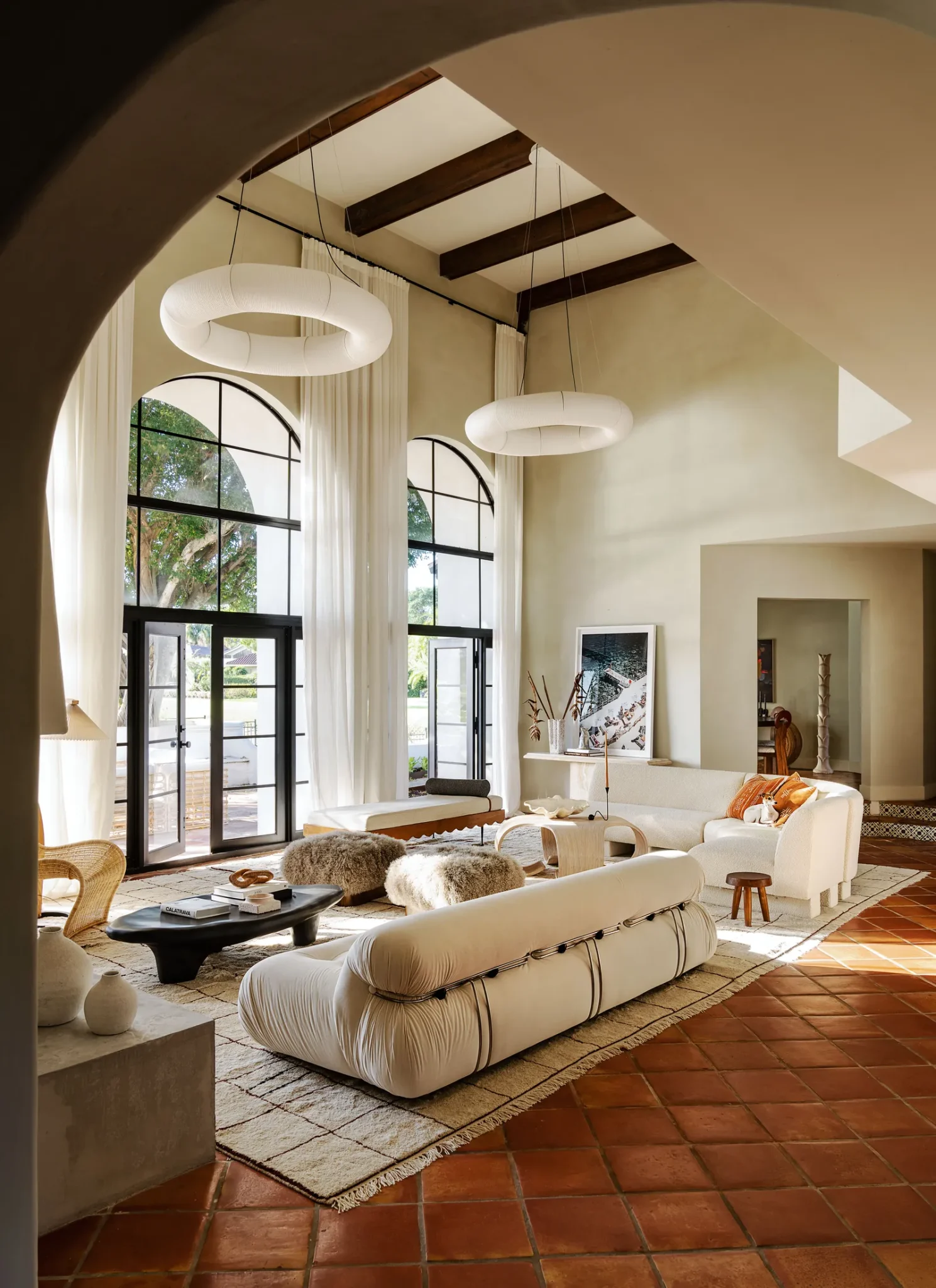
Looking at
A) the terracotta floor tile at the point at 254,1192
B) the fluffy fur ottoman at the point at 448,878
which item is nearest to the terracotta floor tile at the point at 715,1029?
the fluffy fur ottoman at the point at 448,878

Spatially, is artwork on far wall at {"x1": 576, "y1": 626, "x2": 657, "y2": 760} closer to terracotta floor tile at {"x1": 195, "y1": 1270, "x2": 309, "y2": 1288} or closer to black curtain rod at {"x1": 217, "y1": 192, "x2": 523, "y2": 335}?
black curtain rod at {"x1": 217, "y1": 192, "x2": 523, "y2": 335}

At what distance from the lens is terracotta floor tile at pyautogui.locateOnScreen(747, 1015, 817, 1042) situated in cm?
402

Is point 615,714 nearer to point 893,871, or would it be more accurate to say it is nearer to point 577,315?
point 893,871

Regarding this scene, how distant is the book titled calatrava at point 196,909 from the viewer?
4723 millimetres

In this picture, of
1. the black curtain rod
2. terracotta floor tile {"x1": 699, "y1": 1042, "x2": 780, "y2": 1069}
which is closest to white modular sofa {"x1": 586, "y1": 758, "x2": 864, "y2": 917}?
terracotta floor tile {"x1": 699, "y1": 1042, "x2": 780, "y2": 1069}

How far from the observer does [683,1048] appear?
391 centimetres

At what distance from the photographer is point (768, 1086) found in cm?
356

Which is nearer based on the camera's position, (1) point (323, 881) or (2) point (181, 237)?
(1) point (323, 881)

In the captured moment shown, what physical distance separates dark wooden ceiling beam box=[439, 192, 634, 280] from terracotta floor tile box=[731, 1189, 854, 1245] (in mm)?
8684

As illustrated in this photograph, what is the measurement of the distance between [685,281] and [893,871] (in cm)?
660

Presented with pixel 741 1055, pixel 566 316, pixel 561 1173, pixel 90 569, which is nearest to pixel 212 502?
pixel 90 569

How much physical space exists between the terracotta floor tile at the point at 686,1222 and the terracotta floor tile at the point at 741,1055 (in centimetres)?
99

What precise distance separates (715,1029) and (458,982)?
1381 millimetres

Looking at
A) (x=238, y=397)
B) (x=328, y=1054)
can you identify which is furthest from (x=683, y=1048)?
(x=238, y=397)
